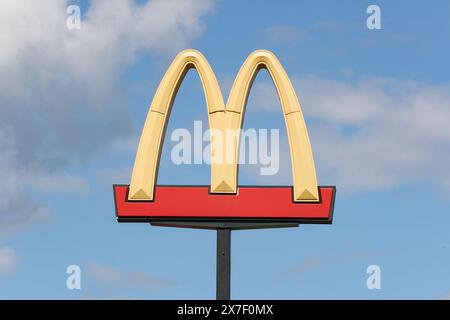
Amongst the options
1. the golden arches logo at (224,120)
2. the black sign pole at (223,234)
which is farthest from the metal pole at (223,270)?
the golden arches logo at (224,120)

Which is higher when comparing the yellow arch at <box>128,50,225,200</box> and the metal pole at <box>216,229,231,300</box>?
the yellow arch at <box>128,50,225,200</box>

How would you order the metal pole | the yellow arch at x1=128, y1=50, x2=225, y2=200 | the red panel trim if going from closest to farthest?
the metal pole < the red panel trim < the yellow arch at x1=128, y1=50, x2=225, y2=200

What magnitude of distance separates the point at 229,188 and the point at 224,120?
166 cm

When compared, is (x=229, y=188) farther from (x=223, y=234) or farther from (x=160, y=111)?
(x=160, y=111)

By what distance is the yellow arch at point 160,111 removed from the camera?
779 inches

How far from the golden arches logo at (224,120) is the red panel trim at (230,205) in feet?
0.66

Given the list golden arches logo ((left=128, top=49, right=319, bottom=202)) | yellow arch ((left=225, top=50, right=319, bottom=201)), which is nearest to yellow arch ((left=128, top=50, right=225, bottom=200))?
golden arches logo ((left=128, top=49, right=319, bottom=202))

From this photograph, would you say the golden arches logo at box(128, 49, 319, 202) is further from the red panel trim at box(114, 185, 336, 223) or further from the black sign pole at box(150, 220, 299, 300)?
the black sign pole at box(150, 220, 299, 300)

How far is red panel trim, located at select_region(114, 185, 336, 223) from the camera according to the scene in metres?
19.5

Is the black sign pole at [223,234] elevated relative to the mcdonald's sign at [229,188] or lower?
lower

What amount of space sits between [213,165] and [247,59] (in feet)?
9.32

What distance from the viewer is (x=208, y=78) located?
1995cm

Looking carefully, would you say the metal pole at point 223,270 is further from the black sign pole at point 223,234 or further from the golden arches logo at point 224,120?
the golden arches logo at point 224,120
